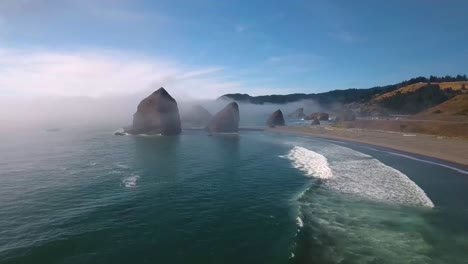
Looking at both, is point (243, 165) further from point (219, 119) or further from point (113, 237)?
point (219, 119)

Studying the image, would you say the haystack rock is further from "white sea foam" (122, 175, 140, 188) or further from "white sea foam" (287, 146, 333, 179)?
"white sea foam" (122, 175, 140, 188)

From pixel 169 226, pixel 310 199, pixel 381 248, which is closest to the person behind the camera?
pixel 381 248

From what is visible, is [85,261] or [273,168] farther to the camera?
[273,168]

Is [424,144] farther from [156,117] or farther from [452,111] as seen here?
[156,117]

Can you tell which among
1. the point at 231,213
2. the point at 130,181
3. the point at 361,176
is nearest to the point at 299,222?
the point at 231,213

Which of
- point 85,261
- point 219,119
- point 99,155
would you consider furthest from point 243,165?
point 219,119

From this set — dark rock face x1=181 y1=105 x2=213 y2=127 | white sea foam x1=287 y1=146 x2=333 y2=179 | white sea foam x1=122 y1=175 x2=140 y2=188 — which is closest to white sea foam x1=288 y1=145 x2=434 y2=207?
white sea foam x1=287 y1=146 x2=333 y2=179
